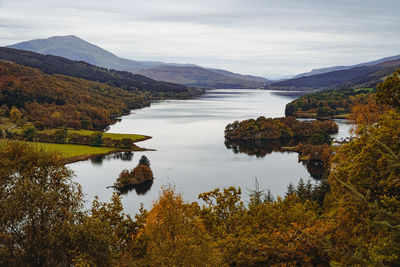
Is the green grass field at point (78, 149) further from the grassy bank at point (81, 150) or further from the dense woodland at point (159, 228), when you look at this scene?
the dense woodland at point (159, 228)

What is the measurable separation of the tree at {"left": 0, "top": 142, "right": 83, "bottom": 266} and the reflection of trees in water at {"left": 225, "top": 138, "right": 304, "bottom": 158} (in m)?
61.3

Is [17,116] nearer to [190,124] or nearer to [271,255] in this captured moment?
[190,124]

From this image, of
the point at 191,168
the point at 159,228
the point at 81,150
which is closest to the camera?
the point at 159,228

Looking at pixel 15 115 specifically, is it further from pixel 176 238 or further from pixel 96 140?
pixel 176 238

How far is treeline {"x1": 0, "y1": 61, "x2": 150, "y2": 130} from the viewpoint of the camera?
108 meters

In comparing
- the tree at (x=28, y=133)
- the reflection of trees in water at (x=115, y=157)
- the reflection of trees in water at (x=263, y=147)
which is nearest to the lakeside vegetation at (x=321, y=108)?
the reflection of trees in water at (x=263, y=147)

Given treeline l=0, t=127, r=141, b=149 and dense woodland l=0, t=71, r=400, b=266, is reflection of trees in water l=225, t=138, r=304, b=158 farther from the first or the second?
dense woodland l=0, t=71, r=400, b=266

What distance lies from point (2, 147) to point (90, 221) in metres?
5.88

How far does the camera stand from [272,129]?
97438 mm

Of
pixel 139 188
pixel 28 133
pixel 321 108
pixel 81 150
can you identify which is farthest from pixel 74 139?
pixel 321 108

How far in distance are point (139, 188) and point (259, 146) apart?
4154 cm

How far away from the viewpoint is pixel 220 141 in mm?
89688

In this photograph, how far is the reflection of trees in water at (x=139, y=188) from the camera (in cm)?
4915

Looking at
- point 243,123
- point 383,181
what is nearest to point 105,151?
point 243,123
